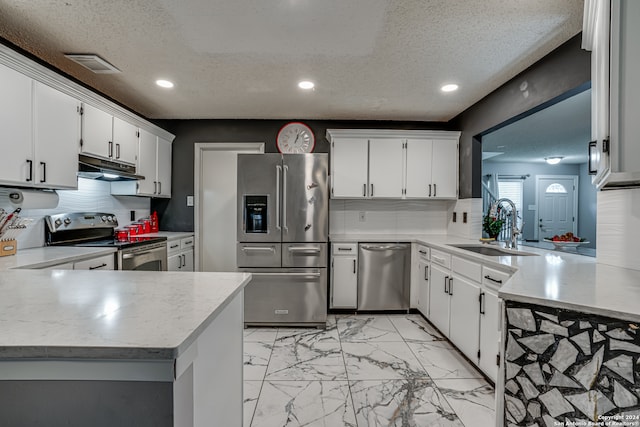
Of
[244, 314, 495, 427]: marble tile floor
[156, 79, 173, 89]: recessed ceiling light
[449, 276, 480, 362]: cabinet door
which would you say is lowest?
[244, 314, 495, 427]: marble tile floor

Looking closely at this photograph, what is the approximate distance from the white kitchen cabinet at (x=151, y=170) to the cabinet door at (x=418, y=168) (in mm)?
2971

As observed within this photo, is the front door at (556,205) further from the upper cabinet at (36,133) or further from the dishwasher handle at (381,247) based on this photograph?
the upper cabinet at (36,133)

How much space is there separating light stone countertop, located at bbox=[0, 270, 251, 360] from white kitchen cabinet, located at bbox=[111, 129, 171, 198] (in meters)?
2.14

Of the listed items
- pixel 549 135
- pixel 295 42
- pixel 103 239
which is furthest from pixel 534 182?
pixel 103 239

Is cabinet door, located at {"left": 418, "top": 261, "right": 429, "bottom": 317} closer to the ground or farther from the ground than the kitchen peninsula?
closer to the ground

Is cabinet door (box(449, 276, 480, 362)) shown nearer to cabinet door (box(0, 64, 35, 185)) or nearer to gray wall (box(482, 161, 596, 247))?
cabinet door (box(0, 64, 35, 185))

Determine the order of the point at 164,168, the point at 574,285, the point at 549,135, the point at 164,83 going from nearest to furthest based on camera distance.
Result: the point at 574,285 → the point at 164,83 → the point at 164,168 → the point at 549,135

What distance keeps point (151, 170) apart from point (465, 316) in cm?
353

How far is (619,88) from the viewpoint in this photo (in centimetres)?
111

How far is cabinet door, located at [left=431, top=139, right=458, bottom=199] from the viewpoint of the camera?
3.76m

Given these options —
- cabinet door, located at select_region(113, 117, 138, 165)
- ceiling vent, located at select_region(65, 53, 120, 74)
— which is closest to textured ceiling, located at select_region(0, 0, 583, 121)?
ceiling vent, located at select_region(65, 53, 120, 74)

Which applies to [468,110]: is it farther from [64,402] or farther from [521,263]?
[64,402]

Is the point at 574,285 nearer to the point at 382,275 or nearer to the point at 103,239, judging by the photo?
the point at 382,275

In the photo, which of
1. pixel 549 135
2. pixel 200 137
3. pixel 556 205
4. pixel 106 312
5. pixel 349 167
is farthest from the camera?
pixel 556 205
